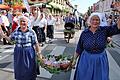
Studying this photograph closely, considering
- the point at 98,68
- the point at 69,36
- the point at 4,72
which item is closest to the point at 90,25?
the point at 98,68

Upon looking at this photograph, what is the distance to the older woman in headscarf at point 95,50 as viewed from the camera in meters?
5.25

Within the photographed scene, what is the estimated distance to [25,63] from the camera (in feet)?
20.4

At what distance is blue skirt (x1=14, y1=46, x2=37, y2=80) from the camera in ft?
20.4

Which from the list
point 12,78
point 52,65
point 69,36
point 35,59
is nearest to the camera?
point 52,65

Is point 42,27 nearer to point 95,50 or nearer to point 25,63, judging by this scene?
point 25,63

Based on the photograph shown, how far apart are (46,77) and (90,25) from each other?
3469 mm

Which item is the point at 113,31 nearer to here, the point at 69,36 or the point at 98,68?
the point at 98,68

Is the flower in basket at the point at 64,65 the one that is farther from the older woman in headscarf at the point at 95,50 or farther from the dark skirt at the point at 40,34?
the dark skirt at the point at 40,34

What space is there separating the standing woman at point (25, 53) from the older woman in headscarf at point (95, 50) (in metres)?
1.24

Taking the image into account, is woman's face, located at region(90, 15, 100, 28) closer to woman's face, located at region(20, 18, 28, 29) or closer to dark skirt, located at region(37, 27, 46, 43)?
woman's face, located at region(20, 18, 28, 29)

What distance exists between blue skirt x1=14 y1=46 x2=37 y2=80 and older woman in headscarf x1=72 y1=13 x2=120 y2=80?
123 cm

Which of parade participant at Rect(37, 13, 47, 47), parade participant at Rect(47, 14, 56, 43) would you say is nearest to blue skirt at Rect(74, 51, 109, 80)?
parade participant at Rect(37, 13, 47, 47)

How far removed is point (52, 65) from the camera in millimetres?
5926

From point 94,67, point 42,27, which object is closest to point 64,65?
point 94,67
